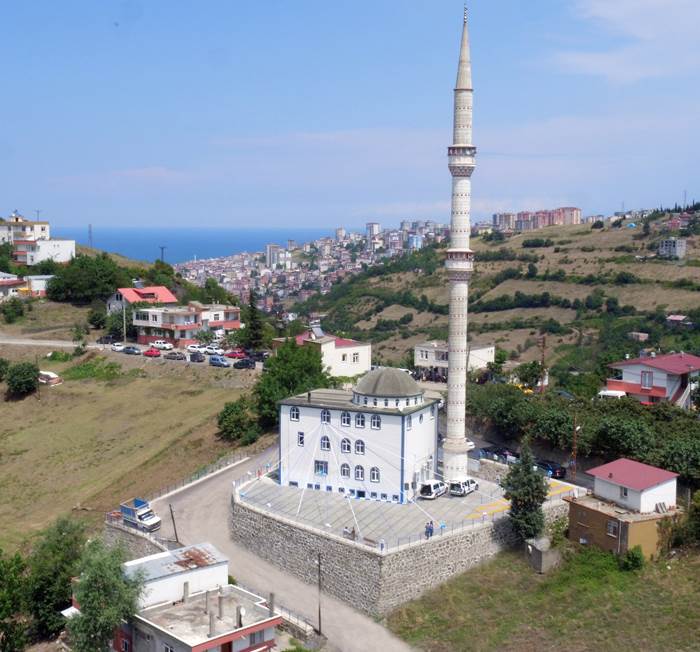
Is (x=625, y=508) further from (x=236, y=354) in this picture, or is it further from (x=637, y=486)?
(x=236, y=354)

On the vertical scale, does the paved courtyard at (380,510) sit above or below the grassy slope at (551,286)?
below

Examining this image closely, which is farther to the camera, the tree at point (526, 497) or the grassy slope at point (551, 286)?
the grassy slope at point (551, 286)

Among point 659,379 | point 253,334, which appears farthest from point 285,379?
point 659,379

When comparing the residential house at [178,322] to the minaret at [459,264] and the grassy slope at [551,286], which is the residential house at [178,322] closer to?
the grassy slope at [551,286]

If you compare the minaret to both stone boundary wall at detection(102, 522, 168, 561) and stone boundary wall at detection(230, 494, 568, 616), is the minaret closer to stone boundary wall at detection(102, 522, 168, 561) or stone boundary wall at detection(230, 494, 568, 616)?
stone boundary wall at detection(230, 494, 568, 616)

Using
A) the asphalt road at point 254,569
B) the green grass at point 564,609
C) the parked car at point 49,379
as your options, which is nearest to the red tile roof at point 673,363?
the green grass at point 564,609

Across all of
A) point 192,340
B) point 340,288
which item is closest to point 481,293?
point 340,288

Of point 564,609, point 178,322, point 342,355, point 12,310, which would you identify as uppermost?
point 12,310
